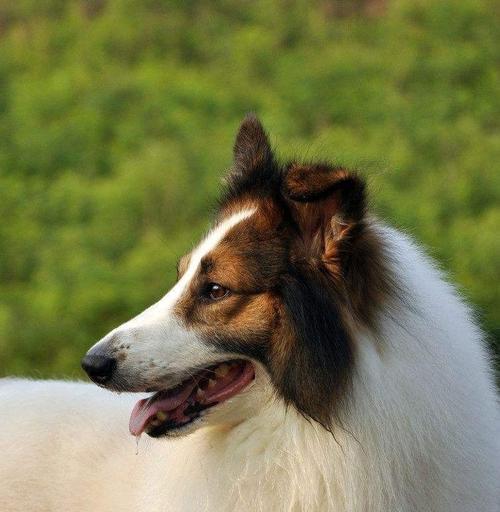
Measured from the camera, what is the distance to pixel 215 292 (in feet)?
12.4

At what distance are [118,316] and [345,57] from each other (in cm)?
648

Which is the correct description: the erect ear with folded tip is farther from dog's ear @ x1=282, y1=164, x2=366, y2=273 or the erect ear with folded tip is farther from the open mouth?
the open mouth

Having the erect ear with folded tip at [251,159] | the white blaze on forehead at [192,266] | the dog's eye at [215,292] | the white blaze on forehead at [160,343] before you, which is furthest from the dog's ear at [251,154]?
the white blaze on forehead at [160,343]

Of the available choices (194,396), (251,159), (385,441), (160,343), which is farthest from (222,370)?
(251,159)

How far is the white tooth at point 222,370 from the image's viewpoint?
3768mm

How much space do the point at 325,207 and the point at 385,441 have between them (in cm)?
87

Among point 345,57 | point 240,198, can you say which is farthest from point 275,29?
point 240,198

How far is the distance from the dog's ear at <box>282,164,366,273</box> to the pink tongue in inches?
26.4

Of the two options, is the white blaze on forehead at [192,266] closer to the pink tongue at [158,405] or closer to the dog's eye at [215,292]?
the dog's eye at [215,292]

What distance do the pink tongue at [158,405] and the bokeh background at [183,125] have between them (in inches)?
169

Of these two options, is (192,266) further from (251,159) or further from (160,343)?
(251,159)

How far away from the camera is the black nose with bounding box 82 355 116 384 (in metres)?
3.67

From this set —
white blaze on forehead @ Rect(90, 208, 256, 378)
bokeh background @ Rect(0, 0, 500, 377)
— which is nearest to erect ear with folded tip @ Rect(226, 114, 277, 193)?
white blaze on forehead @ Rect(90, 208, 256, 378)

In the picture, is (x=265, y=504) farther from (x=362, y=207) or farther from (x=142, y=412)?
(x=362, y=207)
